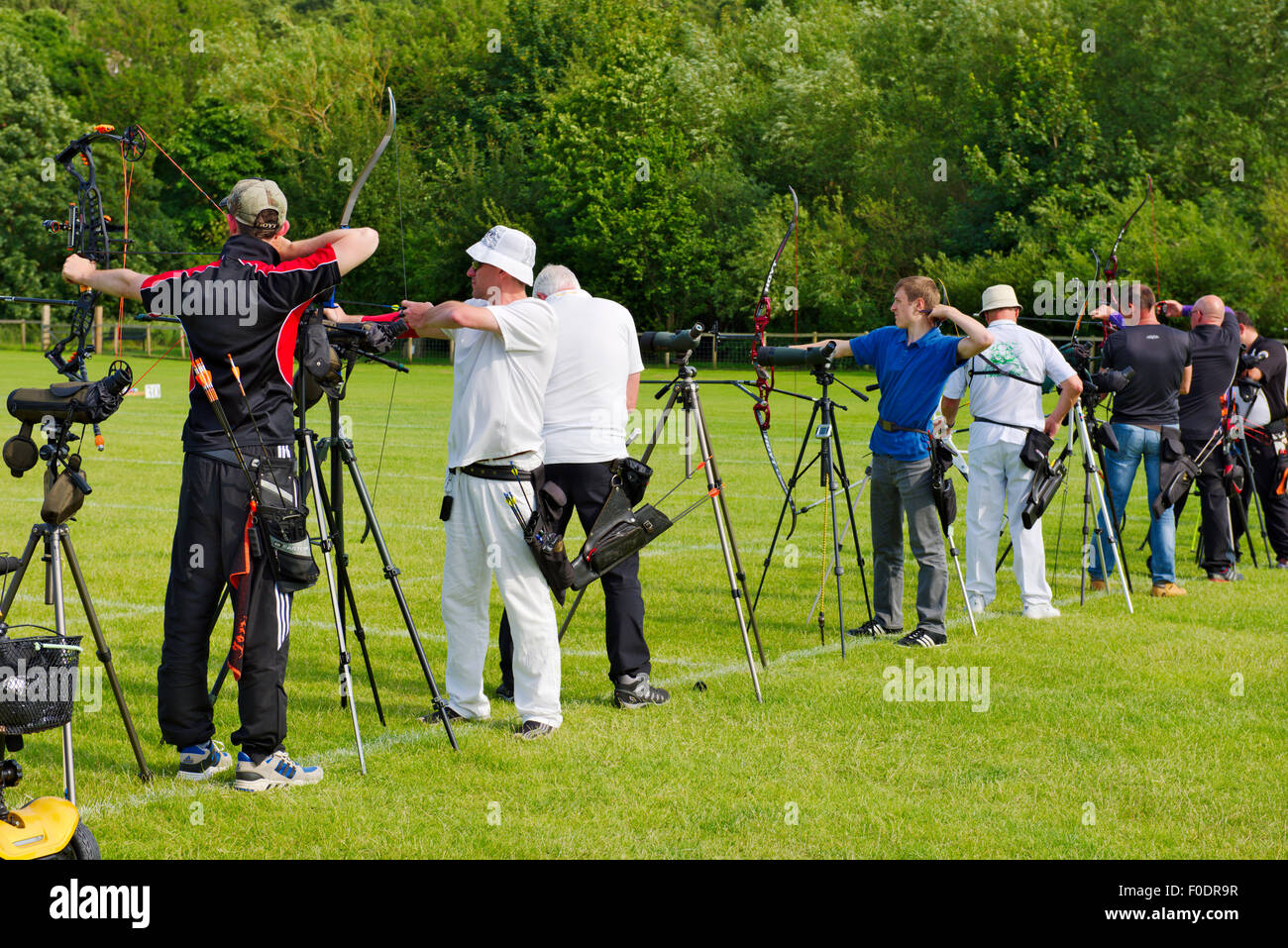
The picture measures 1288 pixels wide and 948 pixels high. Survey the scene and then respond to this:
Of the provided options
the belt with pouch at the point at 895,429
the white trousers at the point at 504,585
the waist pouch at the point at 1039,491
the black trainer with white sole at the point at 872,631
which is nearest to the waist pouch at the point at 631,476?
the white trousers at the point at 504,585

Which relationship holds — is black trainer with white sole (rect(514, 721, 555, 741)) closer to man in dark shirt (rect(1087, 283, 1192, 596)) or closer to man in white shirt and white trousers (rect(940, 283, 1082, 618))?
man in white shirt and white trousers (rect(940, 283, 1082, 618))

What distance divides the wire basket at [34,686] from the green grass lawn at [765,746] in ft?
2.52

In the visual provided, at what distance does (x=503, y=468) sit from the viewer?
261 inches

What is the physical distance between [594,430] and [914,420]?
258 centimetres

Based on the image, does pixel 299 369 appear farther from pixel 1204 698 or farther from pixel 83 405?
pixel 1204 698

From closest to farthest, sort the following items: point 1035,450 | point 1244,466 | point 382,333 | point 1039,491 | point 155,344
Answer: point 382,333 → point 1039,491 → point 1035,450 → point 1244,466 → point 155,344

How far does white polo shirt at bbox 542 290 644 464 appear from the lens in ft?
24.2

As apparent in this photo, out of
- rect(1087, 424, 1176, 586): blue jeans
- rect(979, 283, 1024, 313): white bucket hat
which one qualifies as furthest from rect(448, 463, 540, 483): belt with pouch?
rect(1087, 424, 1176, 586): blue jeans

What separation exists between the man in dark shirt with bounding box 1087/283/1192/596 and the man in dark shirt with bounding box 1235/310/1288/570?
1.71 m

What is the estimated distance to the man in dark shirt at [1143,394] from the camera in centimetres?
1115

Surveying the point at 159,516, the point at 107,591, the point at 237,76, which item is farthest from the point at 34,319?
the point at 107,591

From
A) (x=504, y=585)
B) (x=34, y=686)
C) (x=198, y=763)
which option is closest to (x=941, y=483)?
(x=504, y=585)

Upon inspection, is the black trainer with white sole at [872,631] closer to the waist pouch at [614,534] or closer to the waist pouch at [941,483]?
the waist pouch at [941,483]

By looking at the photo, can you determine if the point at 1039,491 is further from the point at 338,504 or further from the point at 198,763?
the point at 198,763
